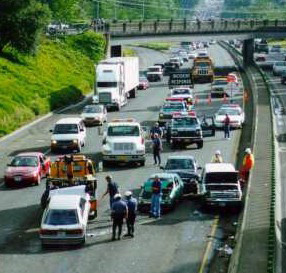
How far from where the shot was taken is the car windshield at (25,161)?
38719 mm

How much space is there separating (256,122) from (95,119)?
35.3 feet

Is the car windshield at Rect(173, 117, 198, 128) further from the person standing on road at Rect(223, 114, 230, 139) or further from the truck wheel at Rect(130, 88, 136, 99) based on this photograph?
the truck wheel at Rect(130, 88, 136, 99)

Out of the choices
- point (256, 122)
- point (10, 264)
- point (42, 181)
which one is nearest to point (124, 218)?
point (10, 264)

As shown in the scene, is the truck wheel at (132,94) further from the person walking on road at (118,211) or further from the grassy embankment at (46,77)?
the person walking on road at (118,211)

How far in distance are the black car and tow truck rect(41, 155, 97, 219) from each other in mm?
4063

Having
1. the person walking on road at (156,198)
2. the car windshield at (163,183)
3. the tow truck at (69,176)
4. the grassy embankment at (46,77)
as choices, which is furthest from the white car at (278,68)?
the person walking on road at (156,198)

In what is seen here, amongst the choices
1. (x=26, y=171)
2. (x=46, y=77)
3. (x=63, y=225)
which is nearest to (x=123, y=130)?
(x=26, y=171)

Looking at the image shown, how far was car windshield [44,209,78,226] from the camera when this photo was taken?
27.1 m

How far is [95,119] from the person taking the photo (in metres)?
58.8

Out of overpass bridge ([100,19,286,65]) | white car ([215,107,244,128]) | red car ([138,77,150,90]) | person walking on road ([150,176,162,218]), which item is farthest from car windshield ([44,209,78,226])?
overpass bridge ([100,19,286,65])

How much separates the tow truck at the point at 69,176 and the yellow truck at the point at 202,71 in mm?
60193

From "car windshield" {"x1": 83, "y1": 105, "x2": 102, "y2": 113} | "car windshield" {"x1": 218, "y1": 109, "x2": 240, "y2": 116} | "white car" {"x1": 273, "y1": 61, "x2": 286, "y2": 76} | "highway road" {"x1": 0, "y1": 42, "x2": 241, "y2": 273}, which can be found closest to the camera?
"highway road" {"x1": 0, "y1": 42, "x2": 241, "y2": 273}

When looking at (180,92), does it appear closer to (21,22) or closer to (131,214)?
(21,22)

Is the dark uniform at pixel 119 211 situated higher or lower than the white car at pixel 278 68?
higher
